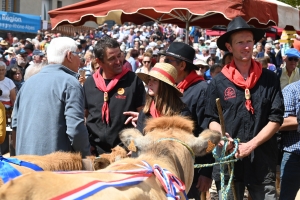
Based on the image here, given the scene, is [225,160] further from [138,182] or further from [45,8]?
[45,8]

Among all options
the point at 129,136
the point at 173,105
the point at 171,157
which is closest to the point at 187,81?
the point at 173,105

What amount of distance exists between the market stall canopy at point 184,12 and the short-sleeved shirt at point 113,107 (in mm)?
3039

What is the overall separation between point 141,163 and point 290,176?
2872mm

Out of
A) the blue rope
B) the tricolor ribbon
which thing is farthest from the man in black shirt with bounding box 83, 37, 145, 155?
the tricolor ribbon

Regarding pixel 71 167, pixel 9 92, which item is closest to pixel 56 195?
pixel 71 167

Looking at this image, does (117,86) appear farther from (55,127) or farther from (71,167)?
(71,167)

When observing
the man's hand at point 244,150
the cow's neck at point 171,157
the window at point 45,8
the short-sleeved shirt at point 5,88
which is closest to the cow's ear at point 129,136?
the cow's neck at point 171,157

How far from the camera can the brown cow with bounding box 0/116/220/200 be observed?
2.61 meters

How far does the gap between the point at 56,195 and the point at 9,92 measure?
33.2 ft

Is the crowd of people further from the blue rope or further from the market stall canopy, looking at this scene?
the market stall canopy

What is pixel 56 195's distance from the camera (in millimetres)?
2633

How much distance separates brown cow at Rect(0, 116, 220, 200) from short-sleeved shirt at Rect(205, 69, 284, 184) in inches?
40.8

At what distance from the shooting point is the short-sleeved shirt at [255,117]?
5.06 metres

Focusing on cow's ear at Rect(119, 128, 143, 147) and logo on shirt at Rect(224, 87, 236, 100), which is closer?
cow's ear at Rect(119, 128, 143, 147)
